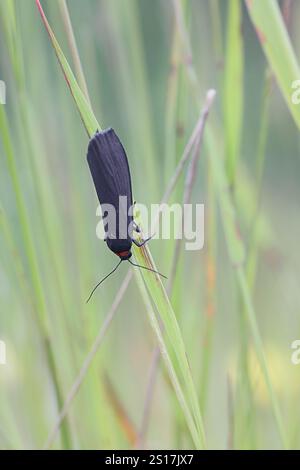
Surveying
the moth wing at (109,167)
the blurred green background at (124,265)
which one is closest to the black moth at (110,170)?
the moth wing at (109,167)

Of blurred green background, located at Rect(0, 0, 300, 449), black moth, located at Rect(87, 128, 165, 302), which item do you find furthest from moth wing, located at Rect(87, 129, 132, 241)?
blurred green background, located at Rect(0, 0, 300, 449)

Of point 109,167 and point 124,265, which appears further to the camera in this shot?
point 124,265

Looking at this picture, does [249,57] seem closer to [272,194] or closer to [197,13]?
[272,194]

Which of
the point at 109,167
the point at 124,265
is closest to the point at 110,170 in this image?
the point at 109,167

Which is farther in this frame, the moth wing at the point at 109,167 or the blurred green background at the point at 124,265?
the blurred green background at the point at 124,265

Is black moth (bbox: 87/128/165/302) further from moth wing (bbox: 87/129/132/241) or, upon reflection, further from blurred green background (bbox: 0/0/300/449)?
blurred green background (bbox: 0/0/300/449)

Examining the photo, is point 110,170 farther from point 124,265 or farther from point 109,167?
point 124,265

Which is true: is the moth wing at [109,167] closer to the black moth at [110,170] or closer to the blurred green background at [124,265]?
the black moth at [110,170]

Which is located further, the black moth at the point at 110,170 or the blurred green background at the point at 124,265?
the blurred green background at the point at 124,265
